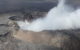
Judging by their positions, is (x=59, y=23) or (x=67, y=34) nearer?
(x=67, y=34)

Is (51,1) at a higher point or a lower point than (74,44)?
higher

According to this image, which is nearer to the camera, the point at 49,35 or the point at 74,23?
the point at 49,35

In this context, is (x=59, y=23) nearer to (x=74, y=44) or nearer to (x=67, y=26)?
(x=67, y=26)

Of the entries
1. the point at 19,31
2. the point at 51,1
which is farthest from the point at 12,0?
the point at 19,31

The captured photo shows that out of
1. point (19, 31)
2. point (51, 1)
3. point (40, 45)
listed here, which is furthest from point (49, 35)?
point (51, 1)

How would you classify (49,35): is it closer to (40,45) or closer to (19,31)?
(40,45)

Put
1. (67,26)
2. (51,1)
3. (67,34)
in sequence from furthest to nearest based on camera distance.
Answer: (51,1)
(67,26)
(67,34)

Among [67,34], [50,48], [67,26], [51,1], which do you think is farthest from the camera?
[51,1]

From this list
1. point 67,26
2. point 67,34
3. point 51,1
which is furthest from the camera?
point 51,1

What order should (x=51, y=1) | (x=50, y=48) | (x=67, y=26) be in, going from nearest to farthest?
(x=50, y=48), (x=67, y=26), (x=51, y=1)
